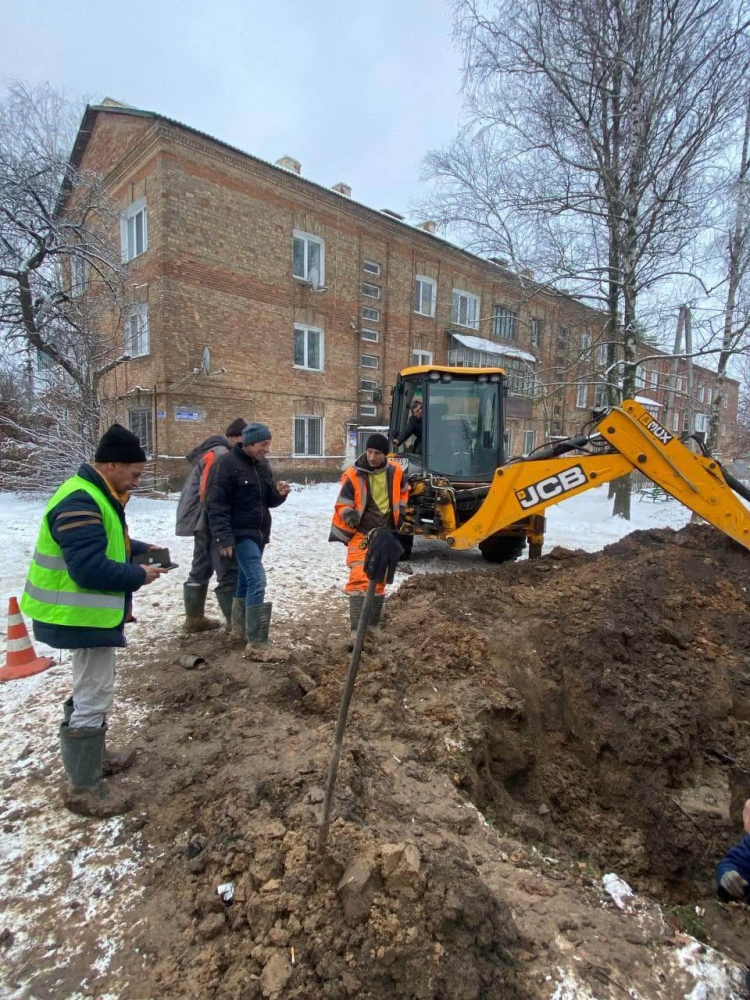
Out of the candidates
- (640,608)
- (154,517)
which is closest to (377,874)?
(640,608)

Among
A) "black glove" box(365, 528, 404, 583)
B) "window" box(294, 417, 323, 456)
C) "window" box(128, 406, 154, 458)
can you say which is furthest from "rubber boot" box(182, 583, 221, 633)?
"window" box(294, 417, 323, 456)

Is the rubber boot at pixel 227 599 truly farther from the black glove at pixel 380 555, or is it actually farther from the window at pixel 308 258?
the window at pixel 308 258

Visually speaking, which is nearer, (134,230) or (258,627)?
(258,627)

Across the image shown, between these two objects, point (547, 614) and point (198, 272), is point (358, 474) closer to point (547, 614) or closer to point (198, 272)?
point (547, 614)

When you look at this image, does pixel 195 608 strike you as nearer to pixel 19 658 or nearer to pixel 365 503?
pixel 19 658

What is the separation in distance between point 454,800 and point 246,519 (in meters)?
2.59

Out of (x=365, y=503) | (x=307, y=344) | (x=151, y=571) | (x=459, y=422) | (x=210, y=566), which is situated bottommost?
(x=210, y=566)

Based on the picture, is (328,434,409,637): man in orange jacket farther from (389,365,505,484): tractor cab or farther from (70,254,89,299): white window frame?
(70,254,89,299): white window frame

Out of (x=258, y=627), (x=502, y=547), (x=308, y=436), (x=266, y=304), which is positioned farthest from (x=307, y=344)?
(x=258, y=627)

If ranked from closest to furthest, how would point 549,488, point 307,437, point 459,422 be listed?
point 549,488 < point 459,422 < point 307,437

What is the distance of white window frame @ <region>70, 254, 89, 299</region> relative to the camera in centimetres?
1143

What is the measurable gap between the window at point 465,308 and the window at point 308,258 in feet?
22.8

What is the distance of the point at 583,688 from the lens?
403cm

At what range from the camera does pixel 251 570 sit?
435cm
